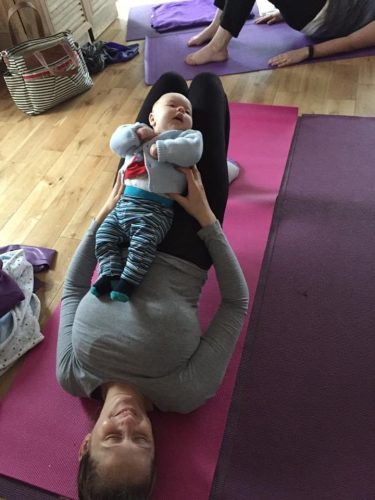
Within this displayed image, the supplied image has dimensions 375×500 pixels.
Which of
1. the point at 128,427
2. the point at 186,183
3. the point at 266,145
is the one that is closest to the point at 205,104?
the point at 186,183

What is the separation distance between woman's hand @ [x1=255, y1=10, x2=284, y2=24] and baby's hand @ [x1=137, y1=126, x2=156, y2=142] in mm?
2176

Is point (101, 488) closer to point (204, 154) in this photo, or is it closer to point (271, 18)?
point (204, 154)

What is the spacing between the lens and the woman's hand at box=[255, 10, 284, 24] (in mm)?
2877

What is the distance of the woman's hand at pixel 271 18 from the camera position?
9.44 feet

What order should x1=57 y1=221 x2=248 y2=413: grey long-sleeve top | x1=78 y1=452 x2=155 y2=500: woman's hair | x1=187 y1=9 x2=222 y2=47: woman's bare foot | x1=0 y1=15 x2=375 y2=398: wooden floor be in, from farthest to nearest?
x1=187 y1=9 x2=222 y2=47: woman's bare foot < x1=0 y1=15 x2=375 y2=398: wooden floor < x1=57 y1=221 x2=248 y2=413: grey long-sleeve top < x1=78 y1=452 x2=155 y2=500: woman's hair

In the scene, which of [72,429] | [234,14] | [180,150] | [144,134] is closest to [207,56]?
[234,14]

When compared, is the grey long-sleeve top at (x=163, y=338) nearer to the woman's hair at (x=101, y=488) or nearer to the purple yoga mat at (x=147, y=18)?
the woman's hair at (x=101, y=488)

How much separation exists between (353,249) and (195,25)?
2.29 m

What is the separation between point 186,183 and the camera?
1.18 meters

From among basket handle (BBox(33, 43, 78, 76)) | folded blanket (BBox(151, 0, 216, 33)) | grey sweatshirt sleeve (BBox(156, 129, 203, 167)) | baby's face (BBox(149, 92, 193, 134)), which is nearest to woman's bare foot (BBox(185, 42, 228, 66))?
folded blanket (BBox(151, 0, 216, 33))

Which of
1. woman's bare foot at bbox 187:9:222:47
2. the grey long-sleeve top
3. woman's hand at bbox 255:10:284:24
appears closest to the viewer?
the grey long-sleeve top

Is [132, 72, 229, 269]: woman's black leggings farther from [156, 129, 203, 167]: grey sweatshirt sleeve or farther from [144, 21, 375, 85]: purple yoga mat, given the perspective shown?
[144, 21, 375, 85]: purple yoga mat

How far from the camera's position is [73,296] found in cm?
119

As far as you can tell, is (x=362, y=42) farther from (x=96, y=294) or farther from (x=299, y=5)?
(x=96, y=294)
